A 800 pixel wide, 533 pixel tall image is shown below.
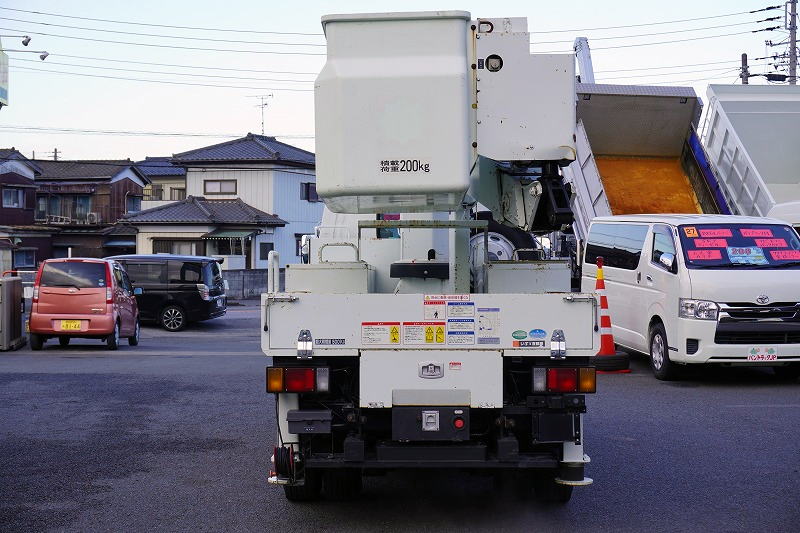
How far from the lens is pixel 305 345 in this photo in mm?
5832

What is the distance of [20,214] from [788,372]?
151 feet

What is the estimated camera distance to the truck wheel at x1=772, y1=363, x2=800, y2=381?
1284 centimetres

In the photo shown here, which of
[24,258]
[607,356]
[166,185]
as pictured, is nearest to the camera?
[607,356]

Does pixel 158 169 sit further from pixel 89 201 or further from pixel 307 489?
pixel 307 489

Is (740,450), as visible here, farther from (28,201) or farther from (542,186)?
(28,201)

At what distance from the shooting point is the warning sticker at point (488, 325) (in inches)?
228

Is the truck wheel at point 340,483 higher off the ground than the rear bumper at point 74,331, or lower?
lower

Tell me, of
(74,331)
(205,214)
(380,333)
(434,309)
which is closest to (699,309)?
(434,309)

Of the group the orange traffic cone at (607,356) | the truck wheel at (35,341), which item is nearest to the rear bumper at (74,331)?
the truck wheel at (35,341)

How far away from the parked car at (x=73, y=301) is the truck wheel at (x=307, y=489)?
12246mm

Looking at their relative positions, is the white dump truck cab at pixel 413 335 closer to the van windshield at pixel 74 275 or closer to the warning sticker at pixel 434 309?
the warning sticker at pixel 434 309

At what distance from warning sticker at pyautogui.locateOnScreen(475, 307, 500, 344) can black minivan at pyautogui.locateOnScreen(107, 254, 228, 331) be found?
2102cm

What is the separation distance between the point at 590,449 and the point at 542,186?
9.26 feet

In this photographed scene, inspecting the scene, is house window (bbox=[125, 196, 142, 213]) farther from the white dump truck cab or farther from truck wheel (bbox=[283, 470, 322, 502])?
the white dump truck cab
